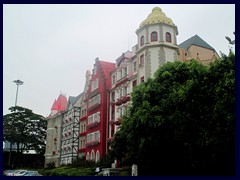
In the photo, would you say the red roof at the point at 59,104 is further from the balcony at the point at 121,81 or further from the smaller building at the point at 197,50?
the smaller building at the point at 197,50

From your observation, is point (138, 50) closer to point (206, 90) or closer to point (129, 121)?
point (129, 121)

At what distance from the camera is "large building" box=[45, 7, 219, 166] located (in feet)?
91.2

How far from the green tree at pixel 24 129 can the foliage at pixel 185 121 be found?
19836 millimetres

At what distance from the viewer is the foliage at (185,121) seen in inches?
609

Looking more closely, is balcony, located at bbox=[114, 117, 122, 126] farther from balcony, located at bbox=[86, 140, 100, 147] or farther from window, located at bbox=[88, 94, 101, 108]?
window, located at bbox=[88, 94, 101, 108]

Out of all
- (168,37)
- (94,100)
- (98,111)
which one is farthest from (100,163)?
(168,37)

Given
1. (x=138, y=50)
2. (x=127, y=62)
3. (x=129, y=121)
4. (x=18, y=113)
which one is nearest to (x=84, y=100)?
(x=18, y=113)

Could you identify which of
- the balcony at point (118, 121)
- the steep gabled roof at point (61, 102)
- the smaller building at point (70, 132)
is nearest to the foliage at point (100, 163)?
the balcony at point (118, 121)

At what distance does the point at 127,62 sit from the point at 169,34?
5.15 meters

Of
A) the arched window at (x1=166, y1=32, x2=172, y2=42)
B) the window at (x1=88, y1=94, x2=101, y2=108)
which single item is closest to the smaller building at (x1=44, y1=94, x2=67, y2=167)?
the window at (x1=88, y1=94, x2=101, y2=108)

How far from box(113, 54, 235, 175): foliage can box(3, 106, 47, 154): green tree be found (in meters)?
19.8

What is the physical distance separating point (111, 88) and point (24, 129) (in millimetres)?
13397

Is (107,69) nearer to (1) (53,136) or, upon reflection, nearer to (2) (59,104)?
(1) (53,136)

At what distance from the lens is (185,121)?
17.1 metres
